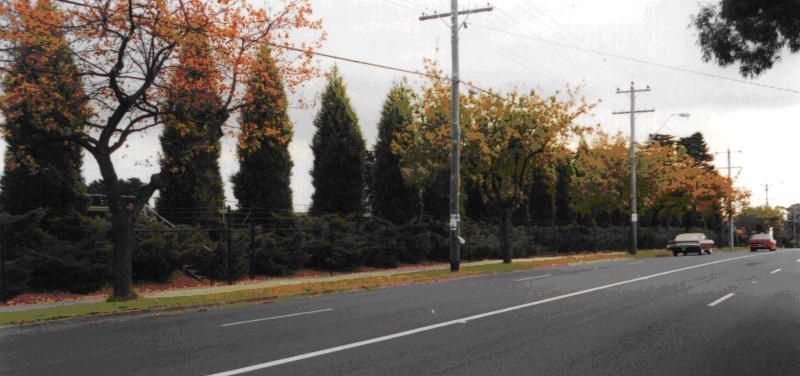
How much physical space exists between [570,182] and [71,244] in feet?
135

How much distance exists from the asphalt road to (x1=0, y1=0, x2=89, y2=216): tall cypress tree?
5078 mm

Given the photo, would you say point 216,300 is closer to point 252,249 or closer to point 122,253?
point 122,253

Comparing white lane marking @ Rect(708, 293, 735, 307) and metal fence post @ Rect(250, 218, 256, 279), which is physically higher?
metal fence post @ Rect(250, 218, 256, 279)

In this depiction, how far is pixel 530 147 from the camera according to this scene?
99.4ft

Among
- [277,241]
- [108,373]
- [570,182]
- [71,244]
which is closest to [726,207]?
[570,182]

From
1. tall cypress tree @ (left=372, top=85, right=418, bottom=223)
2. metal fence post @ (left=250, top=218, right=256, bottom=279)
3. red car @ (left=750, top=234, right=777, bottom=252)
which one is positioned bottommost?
red car @ (left=750, top=234, right=777, bottom=252)

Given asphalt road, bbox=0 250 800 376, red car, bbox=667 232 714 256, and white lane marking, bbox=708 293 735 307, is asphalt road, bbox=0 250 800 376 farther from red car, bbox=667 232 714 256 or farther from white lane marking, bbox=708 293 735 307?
red car, bbox=667 232 714 256

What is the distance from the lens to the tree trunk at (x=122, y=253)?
16156 mm

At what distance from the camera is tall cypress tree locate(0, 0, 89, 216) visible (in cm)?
1469

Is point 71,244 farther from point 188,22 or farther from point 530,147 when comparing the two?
point 530,147

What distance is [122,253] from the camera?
643 inches

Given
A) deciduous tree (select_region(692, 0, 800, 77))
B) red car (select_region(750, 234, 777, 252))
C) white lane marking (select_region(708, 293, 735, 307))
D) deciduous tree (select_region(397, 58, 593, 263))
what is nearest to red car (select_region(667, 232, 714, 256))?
red car (select_region(750, 234, 777, 252))

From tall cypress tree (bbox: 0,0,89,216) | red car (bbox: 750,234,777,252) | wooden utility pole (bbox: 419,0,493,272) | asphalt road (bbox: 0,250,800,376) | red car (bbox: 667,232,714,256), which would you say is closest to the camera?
asphalt road (bbox: 0,250,800,376)

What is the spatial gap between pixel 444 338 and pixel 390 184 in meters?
23.6
